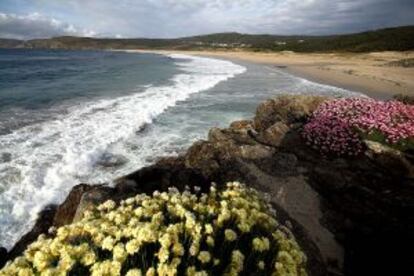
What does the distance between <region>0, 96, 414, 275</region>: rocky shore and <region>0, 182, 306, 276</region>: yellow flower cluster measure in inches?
49.4

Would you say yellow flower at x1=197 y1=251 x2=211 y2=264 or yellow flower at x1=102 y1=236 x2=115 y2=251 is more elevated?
yellow flower at x1=102 y1=236 x2=115 y2=251

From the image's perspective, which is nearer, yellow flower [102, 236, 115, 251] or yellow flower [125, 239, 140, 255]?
yellow flower [125, 239, 140, 255]

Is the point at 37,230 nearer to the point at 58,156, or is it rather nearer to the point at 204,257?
the point at 58,156

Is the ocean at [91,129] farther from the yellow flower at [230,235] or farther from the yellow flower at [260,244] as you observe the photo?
the yellow flower at [260,244]

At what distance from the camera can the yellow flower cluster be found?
4.07 metres

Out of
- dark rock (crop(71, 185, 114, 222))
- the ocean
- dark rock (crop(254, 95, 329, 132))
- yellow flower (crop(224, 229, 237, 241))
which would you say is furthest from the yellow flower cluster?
dark rock (crop(254, 95, 329, 132))

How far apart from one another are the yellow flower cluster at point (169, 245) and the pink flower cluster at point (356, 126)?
6654 mm

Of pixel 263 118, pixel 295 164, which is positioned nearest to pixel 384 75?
pixel 263 118

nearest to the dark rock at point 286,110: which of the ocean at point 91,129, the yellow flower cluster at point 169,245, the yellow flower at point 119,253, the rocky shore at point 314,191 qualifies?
the ocean at point 91,129

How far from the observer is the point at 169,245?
4.20 meters

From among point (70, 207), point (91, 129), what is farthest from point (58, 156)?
point (70, 207)

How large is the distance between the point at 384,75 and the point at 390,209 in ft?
116

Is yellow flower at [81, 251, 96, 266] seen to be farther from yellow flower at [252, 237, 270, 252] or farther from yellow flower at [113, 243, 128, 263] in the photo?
yellow flower at [252, 237, 270, 252]

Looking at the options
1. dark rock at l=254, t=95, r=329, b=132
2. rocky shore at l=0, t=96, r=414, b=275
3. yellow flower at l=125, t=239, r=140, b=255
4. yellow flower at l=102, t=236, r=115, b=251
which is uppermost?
yellow flower at l=125, t=239, r=140, b=255
